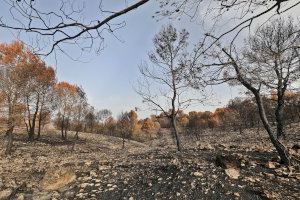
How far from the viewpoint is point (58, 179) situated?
10.9 meters

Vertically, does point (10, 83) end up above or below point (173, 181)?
above

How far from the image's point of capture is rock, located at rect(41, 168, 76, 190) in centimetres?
1063

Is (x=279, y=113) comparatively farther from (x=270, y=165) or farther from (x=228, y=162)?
(x=228, y=162)

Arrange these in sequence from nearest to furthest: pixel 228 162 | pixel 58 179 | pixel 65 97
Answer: pixel 228 162, pixel 58 179, pixel 65 97

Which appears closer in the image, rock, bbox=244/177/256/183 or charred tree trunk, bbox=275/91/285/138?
rock, bbox=244/177/256/183

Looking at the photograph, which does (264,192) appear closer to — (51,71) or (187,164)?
(187,164)

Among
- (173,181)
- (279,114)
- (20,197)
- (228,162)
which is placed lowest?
(20,197)

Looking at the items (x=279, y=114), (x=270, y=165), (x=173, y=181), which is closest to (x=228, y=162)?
(x=270, y=165)

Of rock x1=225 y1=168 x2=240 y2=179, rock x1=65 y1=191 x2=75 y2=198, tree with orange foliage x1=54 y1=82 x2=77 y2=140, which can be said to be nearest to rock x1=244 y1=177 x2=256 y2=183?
rock x1=225 y1=168 x2=240 y2=179

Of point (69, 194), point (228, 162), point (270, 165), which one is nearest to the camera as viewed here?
point (69, 194)

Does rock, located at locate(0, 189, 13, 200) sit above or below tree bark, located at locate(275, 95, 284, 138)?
below

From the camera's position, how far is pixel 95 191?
9938 mm

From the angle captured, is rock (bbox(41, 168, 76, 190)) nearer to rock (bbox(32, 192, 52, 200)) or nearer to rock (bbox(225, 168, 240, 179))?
rock (bbox(32, 192, 52, 200))

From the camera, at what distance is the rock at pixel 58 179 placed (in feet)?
34.9
